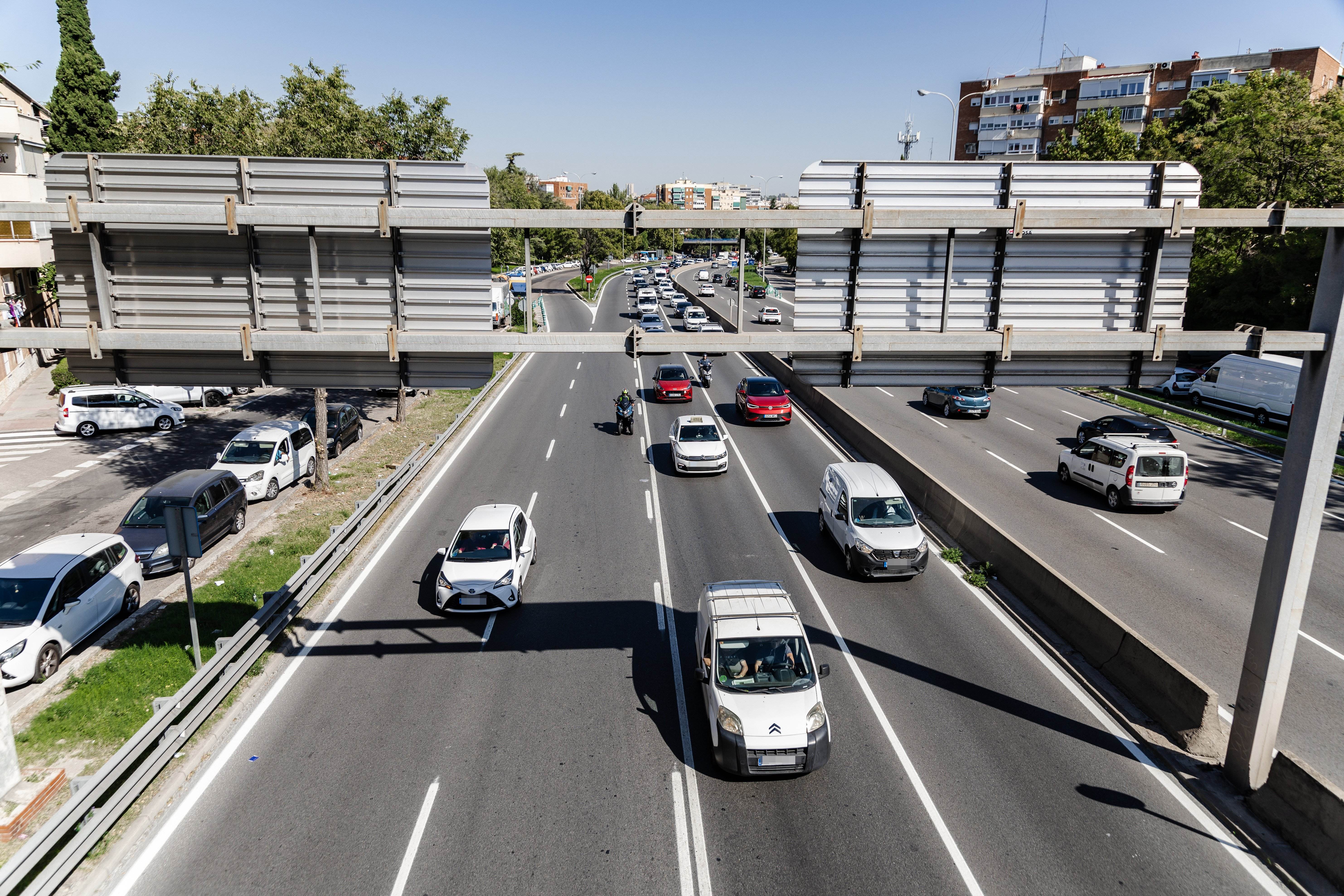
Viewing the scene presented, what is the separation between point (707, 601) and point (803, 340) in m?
5.26

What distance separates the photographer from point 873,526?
646 inches

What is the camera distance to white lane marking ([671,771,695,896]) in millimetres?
8180

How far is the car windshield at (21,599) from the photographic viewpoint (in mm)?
12141

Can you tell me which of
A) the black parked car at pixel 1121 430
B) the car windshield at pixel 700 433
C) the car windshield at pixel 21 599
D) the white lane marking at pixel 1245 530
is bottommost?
the white lane marking at pixel 1245 530

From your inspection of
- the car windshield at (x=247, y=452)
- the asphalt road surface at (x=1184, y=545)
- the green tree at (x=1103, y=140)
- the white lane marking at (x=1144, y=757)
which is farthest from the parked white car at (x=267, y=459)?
the green tree at (x=1103, y=140)

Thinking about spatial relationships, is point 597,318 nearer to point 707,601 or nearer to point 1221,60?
point 707,601

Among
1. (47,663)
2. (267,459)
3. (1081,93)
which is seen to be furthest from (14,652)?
(1081,93)

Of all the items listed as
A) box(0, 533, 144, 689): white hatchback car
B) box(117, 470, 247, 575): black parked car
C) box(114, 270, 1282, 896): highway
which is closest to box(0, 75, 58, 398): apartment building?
box(117, 470, 247, 575): black parked car

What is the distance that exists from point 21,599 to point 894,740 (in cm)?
1455

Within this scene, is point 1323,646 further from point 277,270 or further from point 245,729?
point 245,729

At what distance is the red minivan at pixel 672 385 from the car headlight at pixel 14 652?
26015mm

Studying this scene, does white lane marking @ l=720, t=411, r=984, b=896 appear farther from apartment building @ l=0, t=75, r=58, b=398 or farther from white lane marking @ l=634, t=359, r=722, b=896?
apartment building @ l=0, t=75, r=58, b=398

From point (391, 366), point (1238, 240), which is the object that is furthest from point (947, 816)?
point (1238, 240)

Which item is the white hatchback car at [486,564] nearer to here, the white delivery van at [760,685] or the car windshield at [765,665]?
the white delivery van at [760,685]
